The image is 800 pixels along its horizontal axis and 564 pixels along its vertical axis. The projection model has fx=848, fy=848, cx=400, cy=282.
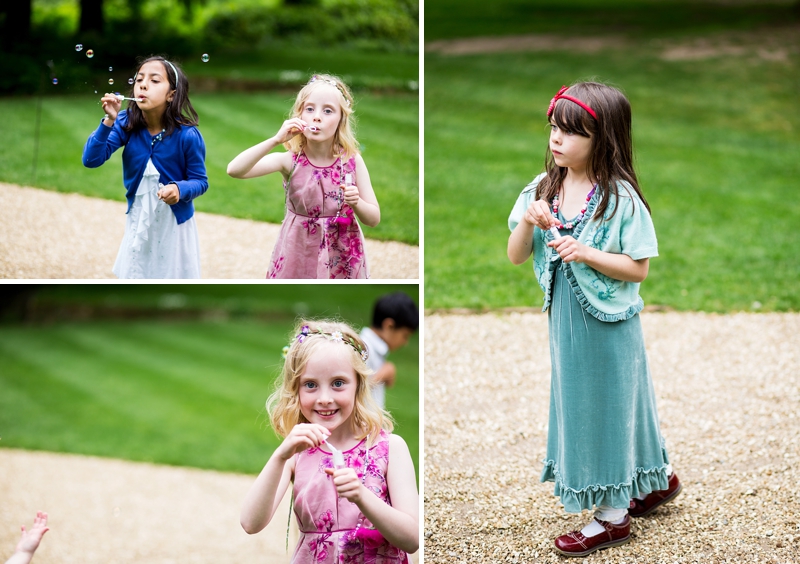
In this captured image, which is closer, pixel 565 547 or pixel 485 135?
pixel 565 547

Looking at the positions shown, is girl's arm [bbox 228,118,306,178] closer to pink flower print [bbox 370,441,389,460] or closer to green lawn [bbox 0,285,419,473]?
pink flower print [bbox 370,441,389,460]

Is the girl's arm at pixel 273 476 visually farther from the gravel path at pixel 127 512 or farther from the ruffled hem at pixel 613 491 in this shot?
the gravel path at pixel 127 512

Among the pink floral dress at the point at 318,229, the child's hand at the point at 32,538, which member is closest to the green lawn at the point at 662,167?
the pink floral dress at the point at 318,229

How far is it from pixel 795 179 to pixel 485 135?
4377 mm

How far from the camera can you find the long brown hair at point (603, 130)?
11.3 ft

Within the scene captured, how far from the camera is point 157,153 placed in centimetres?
385

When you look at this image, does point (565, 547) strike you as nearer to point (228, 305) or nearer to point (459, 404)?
point (459, 404)

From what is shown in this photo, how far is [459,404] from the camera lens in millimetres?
5895

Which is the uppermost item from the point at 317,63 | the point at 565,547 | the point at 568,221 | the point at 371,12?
the point at 371,12

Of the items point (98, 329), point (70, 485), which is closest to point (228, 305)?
point (98, 329)

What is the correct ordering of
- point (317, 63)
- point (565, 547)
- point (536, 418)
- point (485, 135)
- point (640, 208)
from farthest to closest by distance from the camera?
point (485, 135) < point (317, 63) < point (536, 418) < point (565, 547) < point (640, 208)

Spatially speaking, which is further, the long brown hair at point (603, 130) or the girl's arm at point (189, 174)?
the girl's arm at point (189, 174)

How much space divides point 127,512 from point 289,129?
147 inches

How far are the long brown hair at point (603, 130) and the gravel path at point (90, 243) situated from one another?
2.00 m
